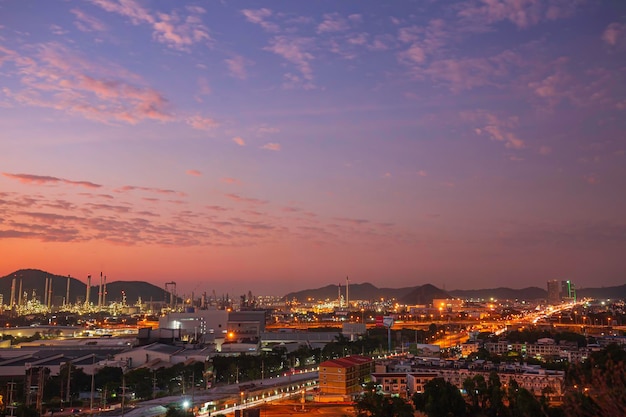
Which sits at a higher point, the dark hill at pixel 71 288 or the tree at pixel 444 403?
the dark hill at pixel 71 288

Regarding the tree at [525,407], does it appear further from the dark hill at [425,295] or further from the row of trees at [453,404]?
the dark hill at [425,295]

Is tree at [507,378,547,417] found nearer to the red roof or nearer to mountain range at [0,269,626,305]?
the red roof

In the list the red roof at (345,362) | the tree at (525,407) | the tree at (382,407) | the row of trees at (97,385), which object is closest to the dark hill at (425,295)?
the red roof at (345,362)

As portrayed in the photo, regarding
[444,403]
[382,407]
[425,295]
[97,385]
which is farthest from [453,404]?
[425,295]

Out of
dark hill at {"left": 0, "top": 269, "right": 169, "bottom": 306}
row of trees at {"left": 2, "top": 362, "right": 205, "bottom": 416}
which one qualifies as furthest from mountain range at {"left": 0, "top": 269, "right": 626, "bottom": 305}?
row of trees at {"left": 2, "top": 362, "right": 205, "bottom": 416}

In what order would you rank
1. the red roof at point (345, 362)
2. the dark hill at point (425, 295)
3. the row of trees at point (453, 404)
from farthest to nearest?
the dark hill at point (425, 295), the red roof at point (345, 362), the row of trees at point (453, 404)

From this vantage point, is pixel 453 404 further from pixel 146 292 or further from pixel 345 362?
pixel 146 292

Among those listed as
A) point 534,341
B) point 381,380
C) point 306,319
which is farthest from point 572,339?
point 306,319

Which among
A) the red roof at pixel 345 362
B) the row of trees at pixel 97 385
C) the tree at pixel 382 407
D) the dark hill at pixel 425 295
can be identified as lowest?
the row of trees at pixel 97 385

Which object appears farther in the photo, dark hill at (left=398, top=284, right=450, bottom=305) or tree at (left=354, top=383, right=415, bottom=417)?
dark hill at (left=398, top=284, right=450, bottom=305)

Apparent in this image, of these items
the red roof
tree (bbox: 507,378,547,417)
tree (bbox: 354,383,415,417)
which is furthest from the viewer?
the red roof

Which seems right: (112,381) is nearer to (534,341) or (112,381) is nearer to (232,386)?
(232,386)
